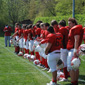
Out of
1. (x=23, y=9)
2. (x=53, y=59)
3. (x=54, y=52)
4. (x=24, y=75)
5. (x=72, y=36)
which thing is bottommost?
(x=24, y=75)

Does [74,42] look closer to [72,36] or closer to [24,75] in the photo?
[72,36]

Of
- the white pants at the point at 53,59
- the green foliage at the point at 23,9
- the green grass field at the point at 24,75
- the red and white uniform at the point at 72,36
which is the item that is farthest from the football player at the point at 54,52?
the green foliage at the point at 23,9

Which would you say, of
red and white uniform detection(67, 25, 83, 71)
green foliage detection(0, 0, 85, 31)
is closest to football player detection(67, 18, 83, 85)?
red and white uniform detection(67, 25, 83, 71)

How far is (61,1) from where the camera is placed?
53375 millimetres

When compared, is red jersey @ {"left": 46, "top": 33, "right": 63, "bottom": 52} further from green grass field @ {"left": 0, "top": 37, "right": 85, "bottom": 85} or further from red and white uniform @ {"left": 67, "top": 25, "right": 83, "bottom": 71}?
green grass field @ {"left": 0, "top": 37, "right": 85, "bottom": 85}

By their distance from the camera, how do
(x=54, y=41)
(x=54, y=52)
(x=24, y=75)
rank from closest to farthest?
(x=54, y=41) < (x=54, y=52) < (x=24, y=75)

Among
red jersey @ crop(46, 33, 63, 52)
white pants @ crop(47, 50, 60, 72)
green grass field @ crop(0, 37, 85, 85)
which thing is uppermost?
red jersey @ crop(46, 33, 63, 52)

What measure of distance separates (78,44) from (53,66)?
118cm

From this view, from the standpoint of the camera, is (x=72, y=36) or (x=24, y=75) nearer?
(x=72, y=36)

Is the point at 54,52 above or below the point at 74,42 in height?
below

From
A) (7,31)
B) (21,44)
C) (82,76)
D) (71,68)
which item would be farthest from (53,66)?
(7,31)

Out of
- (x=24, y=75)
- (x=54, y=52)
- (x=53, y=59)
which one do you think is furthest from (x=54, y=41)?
(x=24, y=75)

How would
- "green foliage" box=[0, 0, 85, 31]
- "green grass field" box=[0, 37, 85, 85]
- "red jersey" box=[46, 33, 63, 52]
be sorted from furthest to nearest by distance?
"green foliage" box=[0, 0, 85, 31]
"green grass field" box=[0, 37, 85, 85]
"red jersey" box=[46, 33, 63, 52]

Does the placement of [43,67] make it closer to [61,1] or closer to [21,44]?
[21,44]
